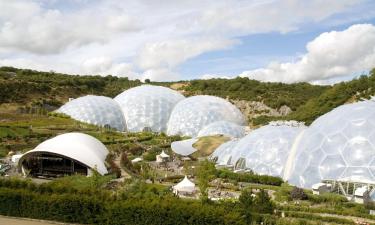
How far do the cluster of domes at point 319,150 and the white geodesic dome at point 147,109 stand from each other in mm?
28602

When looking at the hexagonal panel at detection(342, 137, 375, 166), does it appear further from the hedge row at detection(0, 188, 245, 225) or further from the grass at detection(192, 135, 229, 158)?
the grass at detection(192, 135, 229, 158)

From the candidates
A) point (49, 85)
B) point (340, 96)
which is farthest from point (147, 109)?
point (49, 85)

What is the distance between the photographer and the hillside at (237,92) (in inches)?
2562

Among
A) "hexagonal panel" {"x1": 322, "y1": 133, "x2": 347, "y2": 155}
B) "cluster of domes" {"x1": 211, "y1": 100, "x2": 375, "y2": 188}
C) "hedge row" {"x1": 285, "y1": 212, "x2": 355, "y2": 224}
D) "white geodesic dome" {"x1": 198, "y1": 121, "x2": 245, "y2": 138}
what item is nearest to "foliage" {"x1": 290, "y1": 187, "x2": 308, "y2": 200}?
"cluster of domes" {"x1": 211, "y1": 100, "x2": 375, "y2": 188}

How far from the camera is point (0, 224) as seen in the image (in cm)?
1873

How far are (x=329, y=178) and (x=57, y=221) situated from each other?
50.6ft

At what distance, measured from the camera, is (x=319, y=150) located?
88.9 ft

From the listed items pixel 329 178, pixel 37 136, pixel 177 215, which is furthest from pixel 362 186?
pixel 37 136

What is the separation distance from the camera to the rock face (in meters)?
81.7

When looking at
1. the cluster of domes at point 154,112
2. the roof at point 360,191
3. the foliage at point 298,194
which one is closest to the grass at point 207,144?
the cluster of domes at point 154,112

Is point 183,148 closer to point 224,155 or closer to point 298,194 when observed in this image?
point 224,155

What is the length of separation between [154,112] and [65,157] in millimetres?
30634

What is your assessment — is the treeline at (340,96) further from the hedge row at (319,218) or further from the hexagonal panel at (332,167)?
the hedge row at (319,218)

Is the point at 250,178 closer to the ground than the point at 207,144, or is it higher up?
closer to the ground
